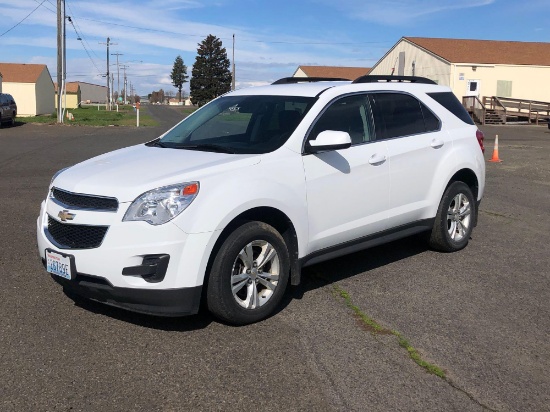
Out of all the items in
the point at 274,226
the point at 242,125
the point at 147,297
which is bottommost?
the point at 147,297

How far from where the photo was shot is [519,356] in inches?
156

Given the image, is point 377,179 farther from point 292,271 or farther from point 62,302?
point 62,302

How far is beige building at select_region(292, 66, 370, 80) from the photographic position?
245 ft

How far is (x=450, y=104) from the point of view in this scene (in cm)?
652

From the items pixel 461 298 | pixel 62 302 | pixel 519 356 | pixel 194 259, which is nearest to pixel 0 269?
pixel 62 302

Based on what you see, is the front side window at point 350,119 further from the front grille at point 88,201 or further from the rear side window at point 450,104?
the front grille at point 88,201

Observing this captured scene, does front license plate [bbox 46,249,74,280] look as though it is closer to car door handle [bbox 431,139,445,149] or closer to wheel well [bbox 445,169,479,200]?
car door handle [bbox 431,139,445,149]

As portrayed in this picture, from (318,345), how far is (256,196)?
1.14 meters

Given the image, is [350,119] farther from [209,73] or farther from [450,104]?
[209,73]

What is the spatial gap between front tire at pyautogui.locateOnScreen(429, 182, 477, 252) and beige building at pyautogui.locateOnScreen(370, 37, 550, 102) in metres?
35.9

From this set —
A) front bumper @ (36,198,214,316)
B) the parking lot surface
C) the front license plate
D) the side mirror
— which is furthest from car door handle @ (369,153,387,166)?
the front license plate

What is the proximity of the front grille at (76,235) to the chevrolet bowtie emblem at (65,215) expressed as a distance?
2.1 inches

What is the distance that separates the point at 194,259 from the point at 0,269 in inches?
105

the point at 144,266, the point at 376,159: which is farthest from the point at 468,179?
the point at 144,266
